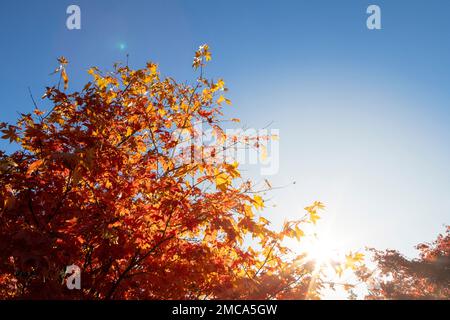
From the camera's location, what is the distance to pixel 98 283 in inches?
218

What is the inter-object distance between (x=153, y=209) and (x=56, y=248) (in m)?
1.68

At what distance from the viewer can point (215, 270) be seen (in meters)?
5.55

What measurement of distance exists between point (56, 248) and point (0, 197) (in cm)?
122
